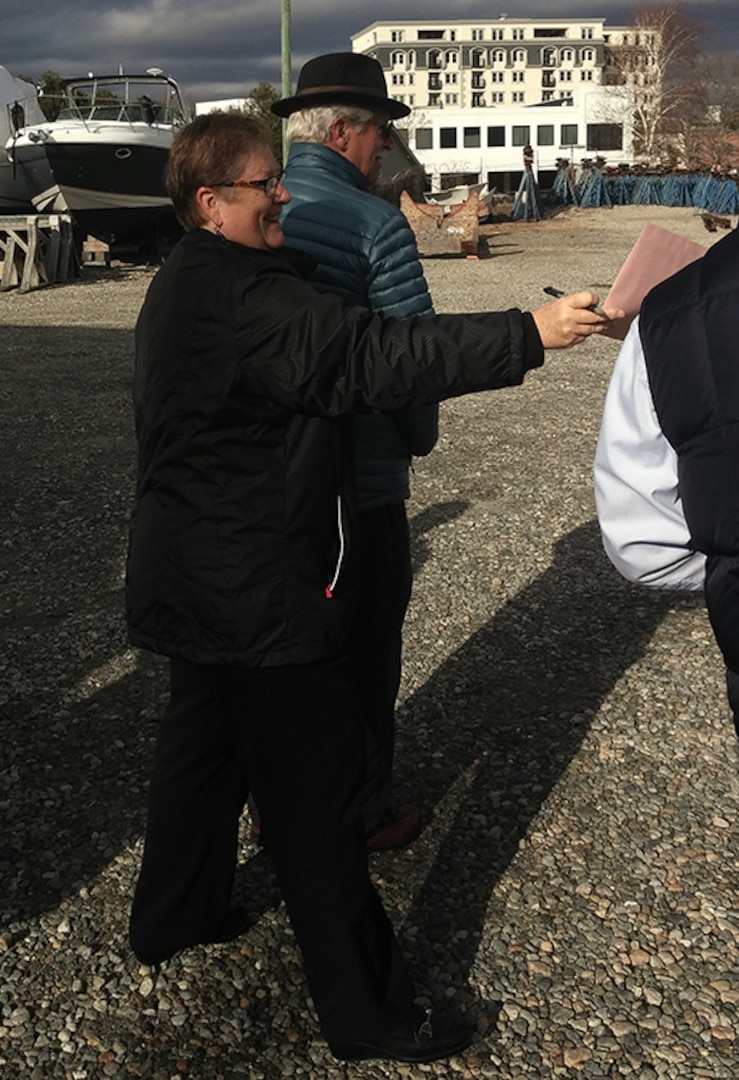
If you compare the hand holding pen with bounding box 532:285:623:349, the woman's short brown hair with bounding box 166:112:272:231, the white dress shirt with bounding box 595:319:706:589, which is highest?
the woman's short brown hair with bounding box 166:112:272:231

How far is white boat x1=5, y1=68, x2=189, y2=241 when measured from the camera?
2328 centimetres

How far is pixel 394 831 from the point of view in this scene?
325 cm

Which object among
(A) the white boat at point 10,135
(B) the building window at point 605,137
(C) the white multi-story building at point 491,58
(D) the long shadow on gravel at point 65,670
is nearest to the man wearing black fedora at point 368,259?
(D) the long shadow on gravel at point 65,670

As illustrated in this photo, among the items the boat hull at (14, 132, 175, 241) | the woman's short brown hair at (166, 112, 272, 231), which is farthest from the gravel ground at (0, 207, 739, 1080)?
the boat hull at (14, 132, 175, 241)

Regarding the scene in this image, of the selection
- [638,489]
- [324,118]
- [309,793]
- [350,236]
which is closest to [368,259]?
[350,236]

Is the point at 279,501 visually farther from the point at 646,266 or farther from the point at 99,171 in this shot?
the point at 99,171

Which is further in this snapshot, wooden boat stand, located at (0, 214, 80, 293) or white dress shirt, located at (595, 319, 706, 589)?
wooden boat stand, located at (0, 214, 80, 293)

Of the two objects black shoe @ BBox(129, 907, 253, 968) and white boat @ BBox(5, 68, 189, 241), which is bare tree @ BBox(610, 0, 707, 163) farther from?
black shoe @ BBox(129, 907, 253, 968)

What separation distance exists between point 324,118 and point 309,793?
152 cm

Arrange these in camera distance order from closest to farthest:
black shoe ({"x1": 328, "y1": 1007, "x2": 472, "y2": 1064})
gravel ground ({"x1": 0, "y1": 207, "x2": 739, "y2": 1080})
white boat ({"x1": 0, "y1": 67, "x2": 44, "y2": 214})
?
black shoe ({"x1": 328, "y1": 1007, "x2": 472, "y2": 1064}), gravel ground ({"x1": 0, "y1": 207, "x2": 739, "y2": 1080}), white boat ({"x1": 0, "y1": 67, "x2": 44, "y2": 214})

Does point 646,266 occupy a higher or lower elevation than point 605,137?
higher

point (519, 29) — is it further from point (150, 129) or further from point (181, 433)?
point (181, 433)

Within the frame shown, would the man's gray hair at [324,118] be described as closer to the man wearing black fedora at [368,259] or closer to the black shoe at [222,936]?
the man wearing black fedora at [368,259]

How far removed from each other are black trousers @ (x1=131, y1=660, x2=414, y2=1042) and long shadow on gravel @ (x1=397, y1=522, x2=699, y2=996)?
462 millimetres
